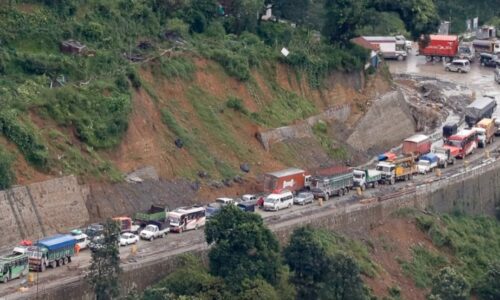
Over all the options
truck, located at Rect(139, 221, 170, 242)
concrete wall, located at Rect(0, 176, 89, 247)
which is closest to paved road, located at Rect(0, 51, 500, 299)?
truck, located at Rect(139, 221, 170, 242)

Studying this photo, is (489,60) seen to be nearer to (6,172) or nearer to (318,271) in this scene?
(318,271)

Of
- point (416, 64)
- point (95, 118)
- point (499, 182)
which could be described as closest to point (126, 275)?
point (95, 118)

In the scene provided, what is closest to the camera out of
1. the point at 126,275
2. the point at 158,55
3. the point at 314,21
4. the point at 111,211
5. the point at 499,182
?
the point at 126,275

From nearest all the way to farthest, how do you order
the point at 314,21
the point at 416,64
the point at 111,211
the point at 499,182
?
the point at 111,211
the point at 499,182
the point at 314,21
the point at 416,64

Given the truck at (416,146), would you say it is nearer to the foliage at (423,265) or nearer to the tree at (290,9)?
the foliage at (423,265)

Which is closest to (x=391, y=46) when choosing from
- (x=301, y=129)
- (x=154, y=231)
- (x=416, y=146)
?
(x=416, y=146)

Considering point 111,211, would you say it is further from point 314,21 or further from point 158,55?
point 314,21

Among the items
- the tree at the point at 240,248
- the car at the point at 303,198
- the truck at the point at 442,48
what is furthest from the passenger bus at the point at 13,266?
the truck at the point at 442,48
